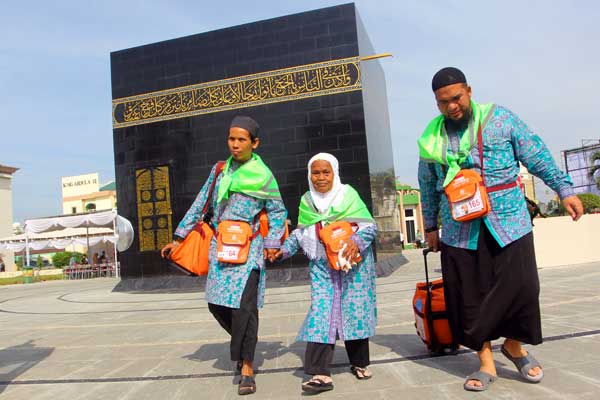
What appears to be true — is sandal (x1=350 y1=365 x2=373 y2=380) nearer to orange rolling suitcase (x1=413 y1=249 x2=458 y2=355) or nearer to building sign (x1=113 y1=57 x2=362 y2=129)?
orange rolling suitcase (x1=413 y1=249 x2=458 y2=355)

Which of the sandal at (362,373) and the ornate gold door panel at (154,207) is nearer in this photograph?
the sandal at (362,373)

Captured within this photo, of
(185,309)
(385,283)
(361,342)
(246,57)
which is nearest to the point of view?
(361,342)

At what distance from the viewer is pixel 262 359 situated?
3.32 meters

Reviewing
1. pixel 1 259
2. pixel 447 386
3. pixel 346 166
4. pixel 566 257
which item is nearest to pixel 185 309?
pixel 346 166

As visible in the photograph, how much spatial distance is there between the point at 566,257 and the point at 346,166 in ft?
14.6

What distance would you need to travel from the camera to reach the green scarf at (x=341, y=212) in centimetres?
276

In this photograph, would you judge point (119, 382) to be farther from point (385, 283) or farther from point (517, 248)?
point (385, 283)

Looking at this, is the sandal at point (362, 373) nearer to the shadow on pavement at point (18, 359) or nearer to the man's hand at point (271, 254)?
the man's hand at point (271, 254)

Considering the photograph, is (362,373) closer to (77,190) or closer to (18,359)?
(18,359)

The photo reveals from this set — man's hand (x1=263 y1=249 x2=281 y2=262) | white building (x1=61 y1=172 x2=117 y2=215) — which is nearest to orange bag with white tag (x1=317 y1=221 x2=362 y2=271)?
man's hand (x1=263 y1=249 x2=281 y2=262)

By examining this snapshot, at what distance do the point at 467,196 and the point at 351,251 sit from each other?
668 millimetres

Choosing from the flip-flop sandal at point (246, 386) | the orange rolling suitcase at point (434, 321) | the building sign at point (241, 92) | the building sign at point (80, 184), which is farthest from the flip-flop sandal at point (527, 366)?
the building sign at point (80, 184)

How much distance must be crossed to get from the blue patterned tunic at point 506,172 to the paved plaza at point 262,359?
0.76 metres

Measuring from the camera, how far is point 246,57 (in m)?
9.49
